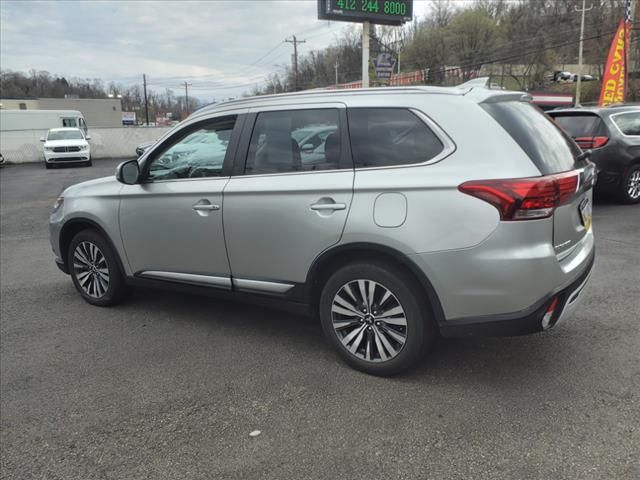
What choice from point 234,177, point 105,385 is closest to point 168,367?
point 105,385

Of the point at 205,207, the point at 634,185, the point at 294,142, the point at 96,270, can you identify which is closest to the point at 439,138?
the point at 294,142

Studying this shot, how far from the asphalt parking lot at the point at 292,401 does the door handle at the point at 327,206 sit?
1113 millimetres

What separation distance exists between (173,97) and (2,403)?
132588mm

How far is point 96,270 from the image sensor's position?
4.85 meters

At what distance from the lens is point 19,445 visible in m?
2.80

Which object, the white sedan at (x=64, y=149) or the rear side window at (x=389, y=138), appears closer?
the rear side window at (x=389, y=138)

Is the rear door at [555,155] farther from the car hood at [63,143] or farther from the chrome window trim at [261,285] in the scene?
the car hood at [63,143]

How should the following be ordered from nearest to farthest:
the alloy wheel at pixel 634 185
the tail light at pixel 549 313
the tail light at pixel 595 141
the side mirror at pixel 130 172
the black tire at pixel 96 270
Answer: the tail light at pixel 549 313, the side mirror at pixel 130 172, the black tire at pixel 96 270, the tail light at pixel 595 141, the alloy wheel at pixel 634 185

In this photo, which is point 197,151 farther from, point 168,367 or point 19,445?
point 19,445

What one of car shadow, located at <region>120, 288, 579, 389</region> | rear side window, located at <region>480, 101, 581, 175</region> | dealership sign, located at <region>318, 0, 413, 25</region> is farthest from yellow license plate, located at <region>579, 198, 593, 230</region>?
dealership sign, located at <region>318, 0, 413, 25</region>

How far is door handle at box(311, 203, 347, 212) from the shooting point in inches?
127

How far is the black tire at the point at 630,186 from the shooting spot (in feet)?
29.2

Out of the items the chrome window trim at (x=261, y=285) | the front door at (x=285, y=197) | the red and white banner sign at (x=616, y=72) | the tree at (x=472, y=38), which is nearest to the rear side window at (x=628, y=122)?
the front door at (x=285, y=197)

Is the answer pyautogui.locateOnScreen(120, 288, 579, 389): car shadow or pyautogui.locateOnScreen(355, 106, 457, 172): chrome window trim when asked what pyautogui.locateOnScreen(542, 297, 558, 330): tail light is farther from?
pyautogui.locateOnScreen(355, 106, 457, 172): chrome window trim
